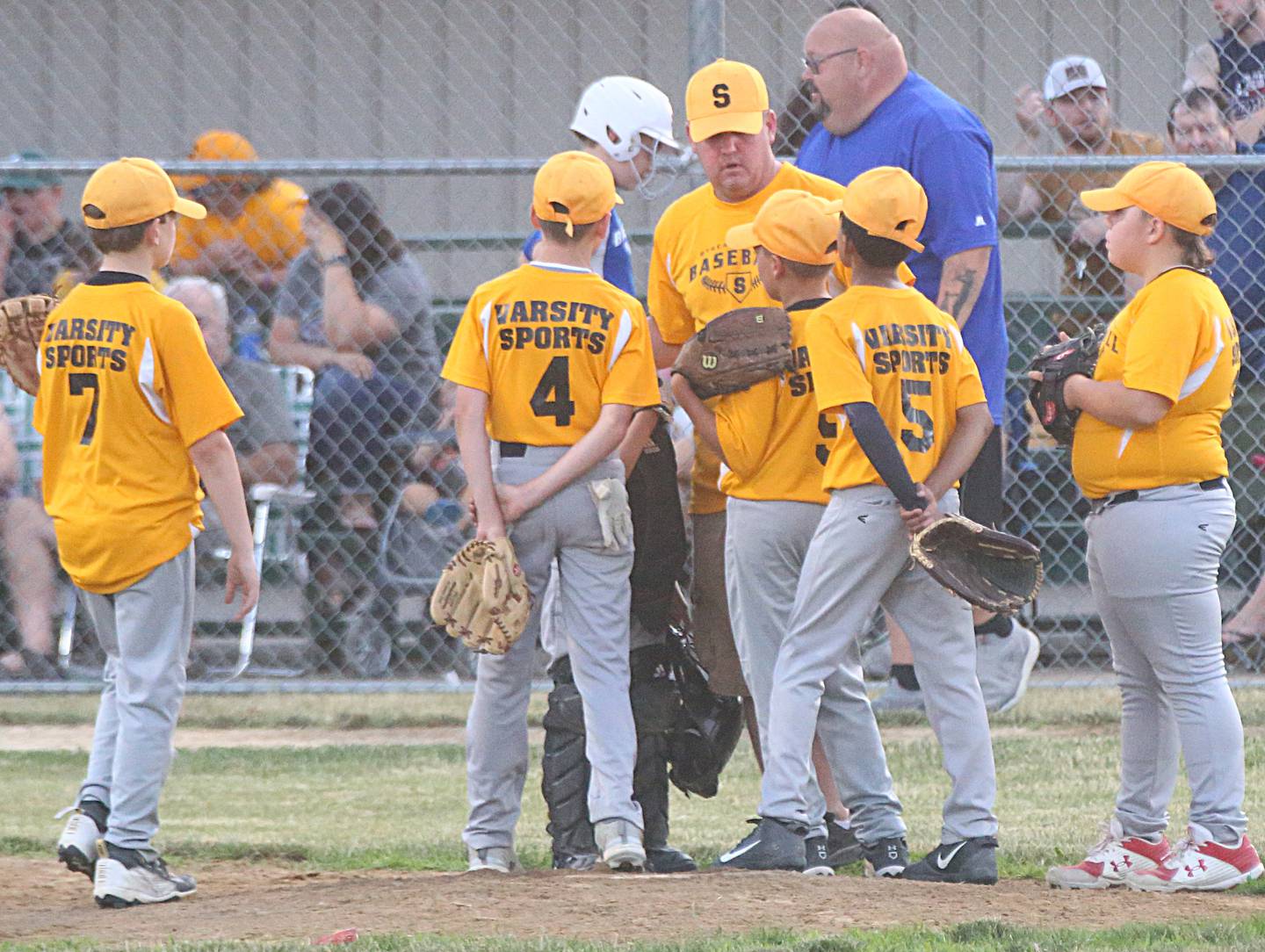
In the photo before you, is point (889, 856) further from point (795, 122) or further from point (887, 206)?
point (795, 122)

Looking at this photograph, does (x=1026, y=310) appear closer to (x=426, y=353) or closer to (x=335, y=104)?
(x=426, y=353)

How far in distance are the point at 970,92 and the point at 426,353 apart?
350 centimetres

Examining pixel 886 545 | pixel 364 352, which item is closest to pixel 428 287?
pixel 364 352

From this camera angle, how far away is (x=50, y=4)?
1002 centimetres

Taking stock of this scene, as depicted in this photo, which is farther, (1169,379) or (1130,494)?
(1130,494)

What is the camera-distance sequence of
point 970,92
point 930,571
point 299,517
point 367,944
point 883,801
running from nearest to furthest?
point 367,944 → point 930,571 → point 883,801 → point 299,517 → point 970,92

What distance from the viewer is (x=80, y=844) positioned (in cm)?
472

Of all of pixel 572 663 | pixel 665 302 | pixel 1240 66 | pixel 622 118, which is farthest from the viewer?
pixel 1240 66

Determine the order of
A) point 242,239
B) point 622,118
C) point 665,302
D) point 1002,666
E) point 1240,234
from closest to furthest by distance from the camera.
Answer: point 665,302 → point 622,118 → point 1002,666 → point 1240,234 → point 242,239

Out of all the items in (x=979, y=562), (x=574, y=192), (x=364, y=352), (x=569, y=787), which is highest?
(x=574, y=192)

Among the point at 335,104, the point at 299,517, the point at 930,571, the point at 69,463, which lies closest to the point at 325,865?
the point at 69,463

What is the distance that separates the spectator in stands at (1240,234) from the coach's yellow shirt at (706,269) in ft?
10.6

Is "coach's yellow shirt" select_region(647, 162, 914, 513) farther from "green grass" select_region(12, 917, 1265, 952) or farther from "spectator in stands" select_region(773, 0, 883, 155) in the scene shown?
"spectator in stands" select_region(773, 0, 883, 155)

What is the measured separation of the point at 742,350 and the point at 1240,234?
3.82 meters
